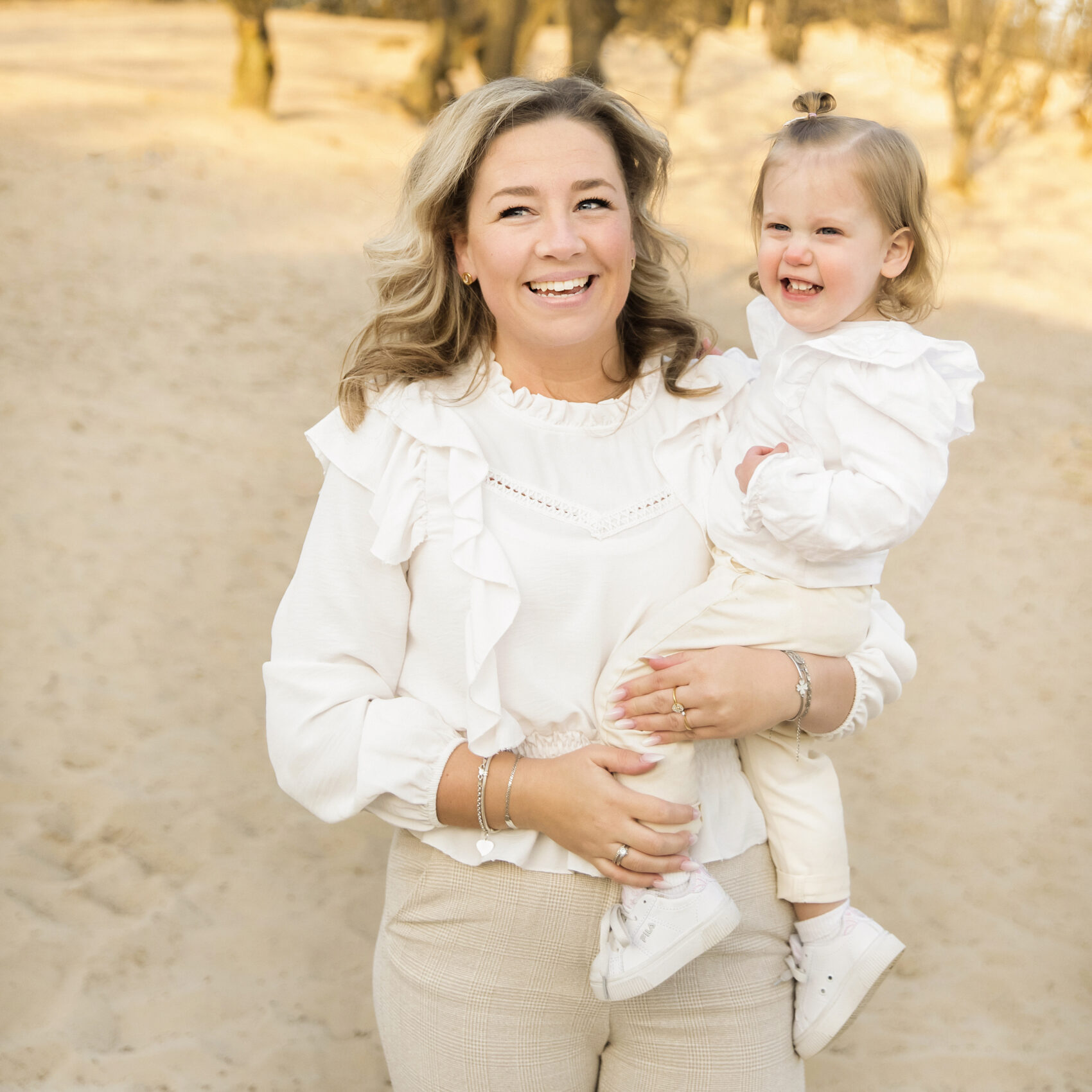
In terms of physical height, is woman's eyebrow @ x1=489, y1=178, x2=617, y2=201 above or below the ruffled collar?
above

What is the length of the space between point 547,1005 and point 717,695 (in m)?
0.54

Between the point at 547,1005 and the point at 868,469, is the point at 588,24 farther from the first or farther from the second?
the point at 547,1005

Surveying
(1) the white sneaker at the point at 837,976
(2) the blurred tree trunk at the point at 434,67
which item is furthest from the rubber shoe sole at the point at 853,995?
Result: (2) the blurred tree trunk at the point at 434,67

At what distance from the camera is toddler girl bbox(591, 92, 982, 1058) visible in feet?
5.28

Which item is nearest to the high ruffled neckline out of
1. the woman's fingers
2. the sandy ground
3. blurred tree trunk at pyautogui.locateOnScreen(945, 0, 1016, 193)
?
the woman's fingers

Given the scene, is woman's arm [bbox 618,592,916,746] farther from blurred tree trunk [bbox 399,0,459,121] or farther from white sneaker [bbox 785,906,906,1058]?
blurred tree trunk [bbox 399,0,459,121]

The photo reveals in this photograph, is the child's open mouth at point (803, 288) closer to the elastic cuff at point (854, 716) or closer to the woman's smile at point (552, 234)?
the woman's smile at point (552, 234)

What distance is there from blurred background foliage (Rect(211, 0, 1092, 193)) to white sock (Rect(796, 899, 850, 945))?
28.1ft

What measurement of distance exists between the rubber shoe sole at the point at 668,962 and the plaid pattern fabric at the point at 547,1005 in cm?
7

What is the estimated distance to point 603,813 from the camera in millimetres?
1583

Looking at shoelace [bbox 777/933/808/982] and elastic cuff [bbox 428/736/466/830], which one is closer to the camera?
elastic cuff [bbox 428/736/466/830]

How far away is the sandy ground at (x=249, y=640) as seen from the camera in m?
2.76

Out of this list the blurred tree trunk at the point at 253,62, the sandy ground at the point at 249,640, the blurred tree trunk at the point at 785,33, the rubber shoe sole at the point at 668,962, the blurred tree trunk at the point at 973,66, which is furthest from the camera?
the blurred tree trunk at the point at 785,33

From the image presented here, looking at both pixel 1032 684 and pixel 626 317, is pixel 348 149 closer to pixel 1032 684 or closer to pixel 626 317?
pixel 1032 684
